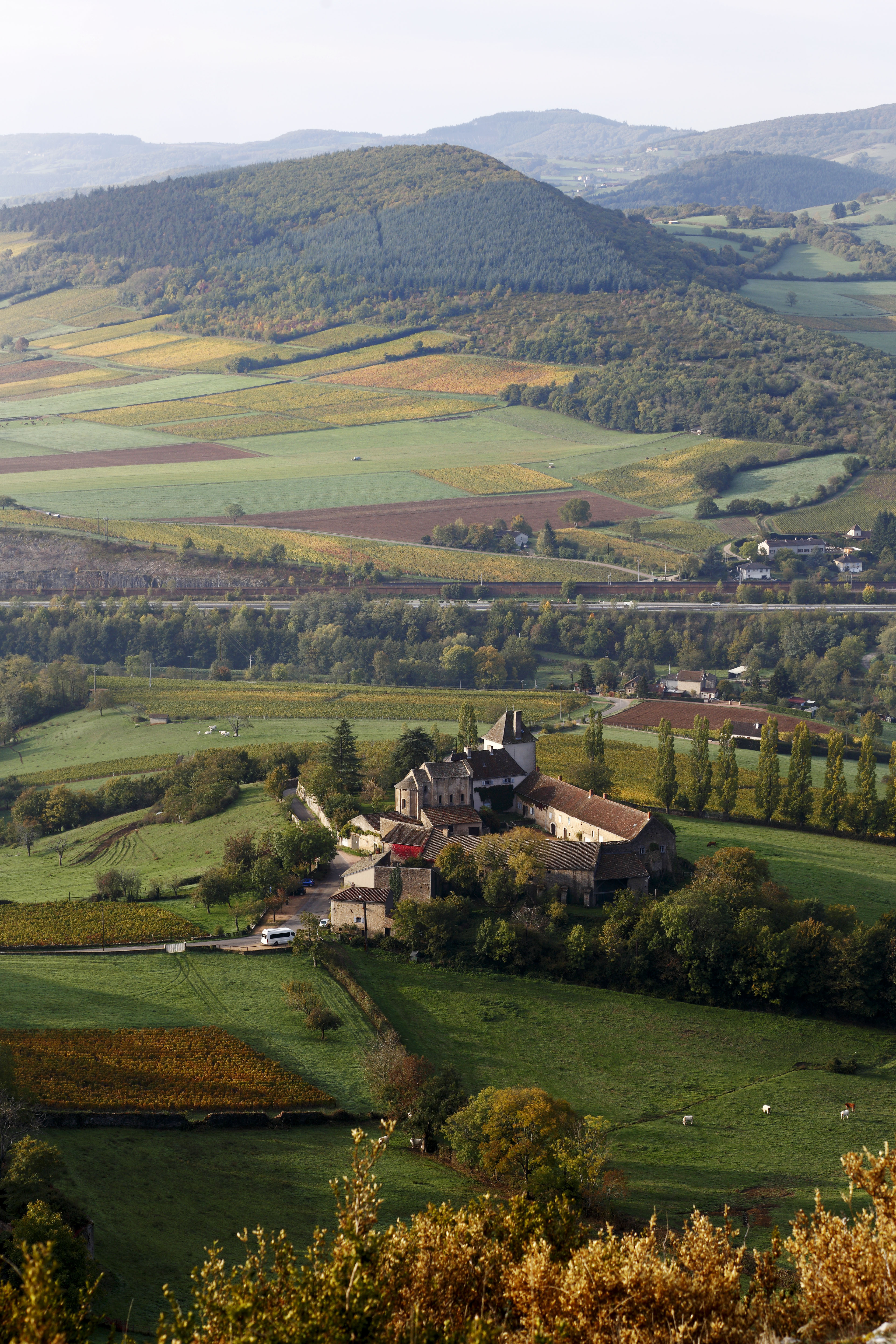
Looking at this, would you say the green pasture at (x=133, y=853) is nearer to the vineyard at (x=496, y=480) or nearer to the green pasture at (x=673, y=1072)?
the green pasture at (x=673, y=1072)

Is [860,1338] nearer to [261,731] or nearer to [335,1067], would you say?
[335,1067]

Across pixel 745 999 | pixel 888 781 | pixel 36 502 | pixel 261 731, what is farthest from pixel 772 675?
pixel 36 502

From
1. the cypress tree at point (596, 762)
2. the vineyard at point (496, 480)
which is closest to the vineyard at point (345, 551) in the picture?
the vineyard at point (496, 480)

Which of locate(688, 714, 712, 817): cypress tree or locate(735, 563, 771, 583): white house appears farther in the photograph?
locate(735, 563, 771, 583): white house

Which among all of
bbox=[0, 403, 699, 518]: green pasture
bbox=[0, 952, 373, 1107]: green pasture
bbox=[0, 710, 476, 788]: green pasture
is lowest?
bbox=[0, 710, 476, 788]: green pasture

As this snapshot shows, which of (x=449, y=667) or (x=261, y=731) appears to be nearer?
(x=261, y=731)

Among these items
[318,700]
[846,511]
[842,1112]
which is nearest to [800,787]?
[842,1112]

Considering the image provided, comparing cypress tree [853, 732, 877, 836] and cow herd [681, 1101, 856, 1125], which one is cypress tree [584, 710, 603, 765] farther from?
cow herd [681, 1101, 856, 1125]

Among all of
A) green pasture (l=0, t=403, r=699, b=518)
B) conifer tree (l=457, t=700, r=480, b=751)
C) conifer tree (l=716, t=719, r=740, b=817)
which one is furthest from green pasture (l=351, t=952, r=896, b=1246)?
green pasture (l=0, t=403, r=699, b=518)
